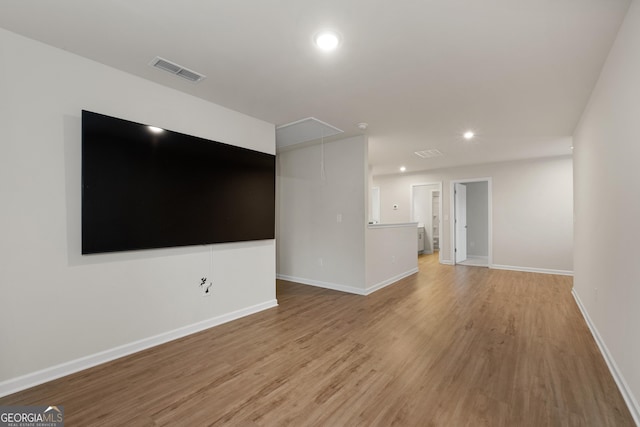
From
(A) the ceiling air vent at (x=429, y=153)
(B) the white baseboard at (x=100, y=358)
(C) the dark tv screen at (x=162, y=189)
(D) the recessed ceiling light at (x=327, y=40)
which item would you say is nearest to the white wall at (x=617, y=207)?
(D) the recessed ceiling light at (x=327, y=40)

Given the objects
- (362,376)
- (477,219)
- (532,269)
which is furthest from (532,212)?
(362,376)

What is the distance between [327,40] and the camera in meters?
1.96

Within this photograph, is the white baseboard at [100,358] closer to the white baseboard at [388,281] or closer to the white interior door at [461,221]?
the white baseboard at [388,281]

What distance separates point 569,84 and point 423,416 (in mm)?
3151

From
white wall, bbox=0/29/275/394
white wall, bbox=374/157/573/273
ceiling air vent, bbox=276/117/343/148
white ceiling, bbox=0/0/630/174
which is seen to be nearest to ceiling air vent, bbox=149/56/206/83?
white ceiling, bbox=0/0/630/174

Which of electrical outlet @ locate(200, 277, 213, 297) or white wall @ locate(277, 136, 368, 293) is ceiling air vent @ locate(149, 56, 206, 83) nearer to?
electrical outlet @ locate(200, 277, 213, 297)

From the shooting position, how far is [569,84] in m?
2.61

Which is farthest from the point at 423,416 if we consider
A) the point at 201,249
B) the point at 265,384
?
the point at 201,249

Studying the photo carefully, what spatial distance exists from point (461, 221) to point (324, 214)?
4515 mm

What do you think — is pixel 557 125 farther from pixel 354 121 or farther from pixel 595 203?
pixel 354 121

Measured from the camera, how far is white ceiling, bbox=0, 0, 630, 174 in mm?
1699

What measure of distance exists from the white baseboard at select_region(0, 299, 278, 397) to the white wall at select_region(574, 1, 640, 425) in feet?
11.1

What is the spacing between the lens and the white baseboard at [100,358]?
1.92 metres

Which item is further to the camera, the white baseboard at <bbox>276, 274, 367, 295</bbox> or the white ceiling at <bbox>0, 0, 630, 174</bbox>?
the white baseboard at <bbox>276, 274, 367, 295</bbox>
